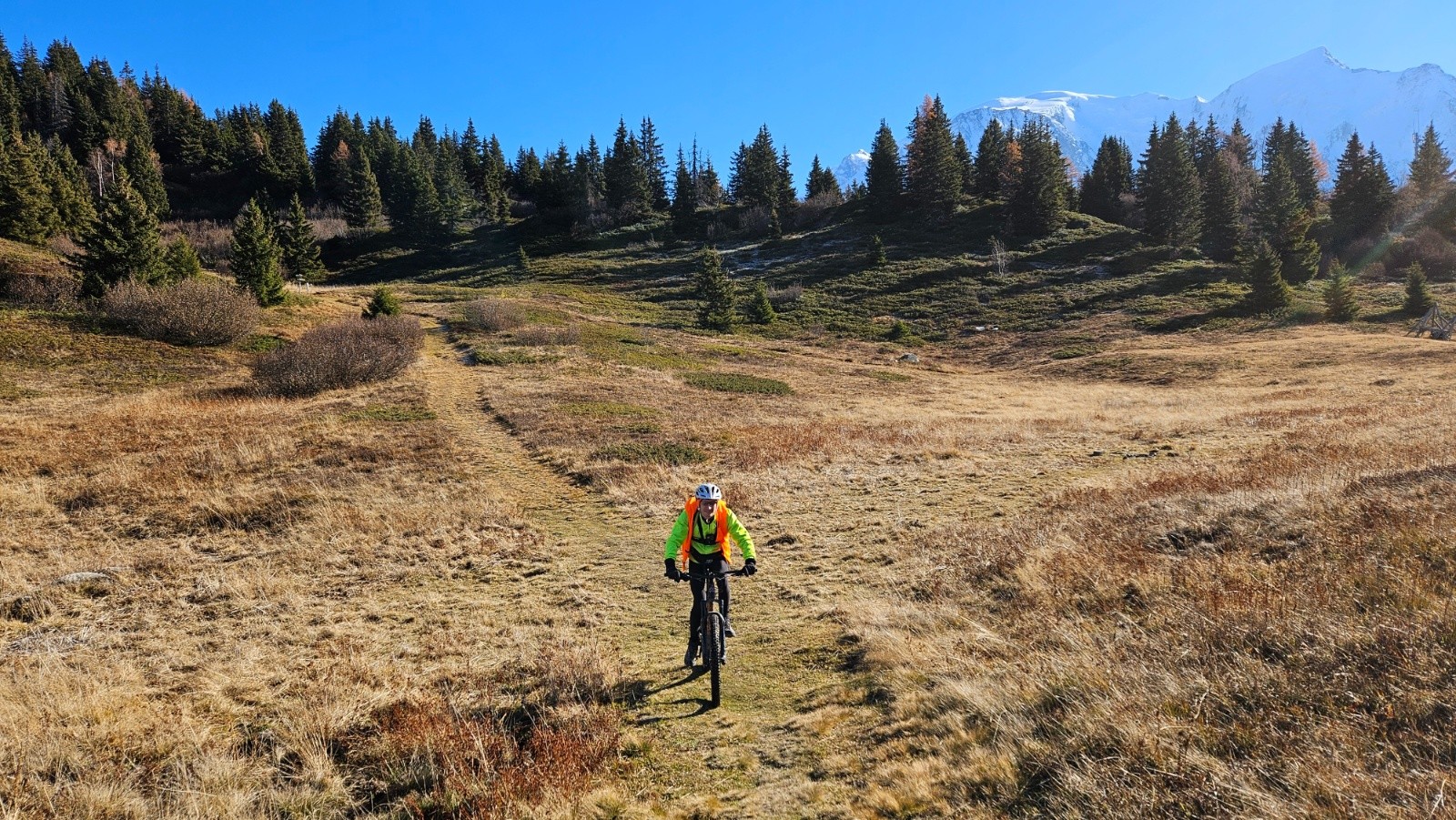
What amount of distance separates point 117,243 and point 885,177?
275ft

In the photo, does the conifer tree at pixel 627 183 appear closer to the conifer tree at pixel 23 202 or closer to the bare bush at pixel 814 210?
the bare bush at pixel 814 210

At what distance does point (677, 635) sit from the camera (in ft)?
28.9

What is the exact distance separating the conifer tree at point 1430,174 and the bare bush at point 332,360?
110 m

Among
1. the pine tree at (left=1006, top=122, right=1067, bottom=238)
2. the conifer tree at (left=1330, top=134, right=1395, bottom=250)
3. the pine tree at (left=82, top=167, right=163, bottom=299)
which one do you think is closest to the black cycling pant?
the pine tree at (left=82, top=167, right=163, bottom=299)

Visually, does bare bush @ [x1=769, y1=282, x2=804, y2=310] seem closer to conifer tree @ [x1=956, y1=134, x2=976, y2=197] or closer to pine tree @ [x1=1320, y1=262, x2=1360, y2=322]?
conifer tree @ [x1=956, y1=134, x2=976, y2=197]

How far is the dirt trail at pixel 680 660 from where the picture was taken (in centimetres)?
562

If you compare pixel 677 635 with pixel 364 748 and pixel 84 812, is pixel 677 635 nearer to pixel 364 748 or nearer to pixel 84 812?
pixel 364 748

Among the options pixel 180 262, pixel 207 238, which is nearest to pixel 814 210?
pixel 180 262

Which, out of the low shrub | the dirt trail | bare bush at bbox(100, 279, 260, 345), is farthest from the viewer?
the low shrub

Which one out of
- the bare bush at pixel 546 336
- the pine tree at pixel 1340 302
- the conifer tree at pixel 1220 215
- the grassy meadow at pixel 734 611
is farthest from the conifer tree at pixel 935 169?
the grassy meadow at pixel 734 611

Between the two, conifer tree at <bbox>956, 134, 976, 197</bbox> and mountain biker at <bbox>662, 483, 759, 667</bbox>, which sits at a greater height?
conifer tree at <bbox>956, 134, 976, 197</bbox>

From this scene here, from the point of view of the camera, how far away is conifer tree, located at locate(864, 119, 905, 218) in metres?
90.6

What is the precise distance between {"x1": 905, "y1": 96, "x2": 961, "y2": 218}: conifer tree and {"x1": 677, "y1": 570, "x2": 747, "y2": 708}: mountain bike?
298 ft

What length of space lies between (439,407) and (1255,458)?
26443mm
